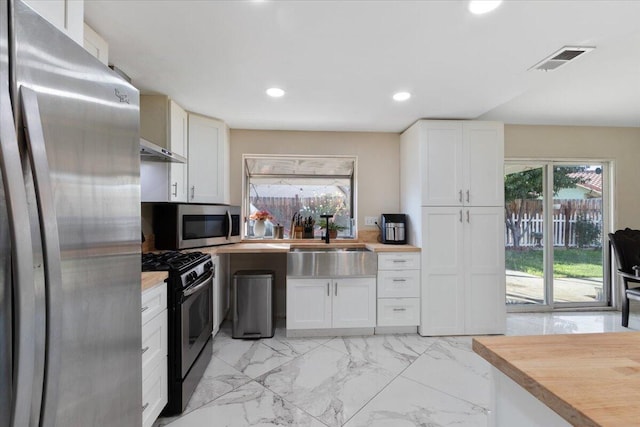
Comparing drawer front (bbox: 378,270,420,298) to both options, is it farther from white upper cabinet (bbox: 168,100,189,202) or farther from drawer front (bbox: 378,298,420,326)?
white upper cabinet (bbox: 168,100,189,202)

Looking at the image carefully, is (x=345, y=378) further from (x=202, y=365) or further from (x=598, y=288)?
(x=598, y=288)

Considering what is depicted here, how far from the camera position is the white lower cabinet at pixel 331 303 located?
2928 millimetres

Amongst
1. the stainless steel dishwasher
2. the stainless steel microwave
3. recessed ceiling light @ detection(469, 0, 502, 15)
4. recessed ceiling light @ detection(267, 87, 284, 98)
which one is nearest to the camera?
recessed ceiling light @ detection(469, 0, 502, 15)

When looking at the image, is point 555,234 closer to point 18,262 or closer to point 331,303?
point 331,303

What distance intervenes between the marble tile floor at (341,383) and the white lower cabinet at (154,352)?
264 millimetres

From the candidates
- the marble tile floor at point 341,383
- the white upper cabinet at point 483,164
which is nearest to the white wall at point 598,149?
the white upper cabinet at point 483,164

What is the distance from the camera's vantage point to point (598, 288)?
380 cm

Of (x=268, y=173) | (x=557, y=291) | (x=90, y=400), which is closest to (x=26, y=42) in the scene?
(x=90, y=400)

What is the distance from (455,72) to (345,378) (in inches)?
93.8

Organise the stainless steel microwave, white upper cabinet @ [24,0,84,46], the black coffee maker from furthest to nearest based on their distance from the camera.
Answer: the black coffee maker → the stainless steel microwave → white upper cabinet @ [24,0,84,46]

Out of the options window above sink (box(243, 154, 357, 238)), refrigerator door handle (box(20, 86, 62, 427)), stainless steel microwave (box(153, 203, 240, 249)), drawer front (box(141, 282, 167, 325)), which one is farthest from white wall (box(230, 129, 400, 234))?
refrigerator door handle (box(20, 86, 62, 427))

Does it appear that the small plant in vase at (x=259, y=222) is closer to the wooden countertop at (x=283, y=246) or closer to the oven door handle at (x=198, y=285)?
the wooden countertop at (x=283, y=246)

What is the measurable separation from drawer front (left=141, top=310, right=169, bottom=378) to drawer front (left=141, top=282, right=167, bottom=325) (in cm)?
3

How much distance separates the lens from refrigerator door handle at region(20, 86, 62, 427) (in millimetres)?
569
